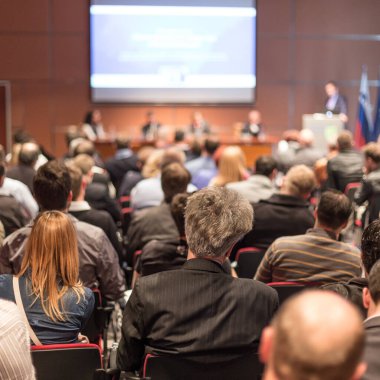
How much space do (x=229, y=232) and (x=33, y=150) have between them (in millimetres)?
4228

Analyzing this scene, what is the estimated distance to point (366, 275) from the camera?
282 centimetres

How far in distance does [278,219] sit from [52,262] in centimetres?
231

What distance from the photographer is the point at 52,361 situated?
254 cm

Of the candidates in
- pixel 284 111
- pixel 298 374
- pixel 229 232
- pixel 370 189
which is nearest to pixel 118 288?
pixel 229 232

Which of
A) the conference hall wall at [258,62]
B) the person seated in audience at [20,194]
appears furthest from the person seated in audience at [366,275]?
the conference hall wall at [258,62]

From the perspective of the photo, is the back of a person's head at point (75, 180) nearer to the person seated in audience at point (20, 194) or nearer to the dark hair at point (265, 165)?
the person seated in audience at point (20, 194)

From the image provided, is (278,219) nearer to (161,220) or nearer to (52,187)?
(161,220)

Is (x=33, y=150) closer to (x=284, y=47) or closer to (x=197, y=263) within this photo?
(x=197, y=263)

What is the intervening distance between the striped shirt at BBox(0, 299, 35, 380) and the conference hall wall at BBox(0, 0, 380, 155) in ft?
39.1

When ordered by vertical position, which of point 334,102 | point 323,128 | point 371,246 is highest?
point 334,102

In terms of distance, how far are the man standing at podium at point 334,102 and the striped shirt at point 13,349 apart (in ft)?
38.8

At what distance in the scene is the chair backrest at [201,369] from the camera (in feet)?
8.02

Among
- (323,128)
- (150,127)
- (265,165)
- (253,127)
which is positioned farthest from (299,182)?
(150,127)

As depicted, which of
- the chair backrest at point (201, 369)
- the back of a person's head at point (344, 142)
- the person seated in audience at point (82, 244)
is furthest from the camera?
the back of a person's head at point (344, 142)
